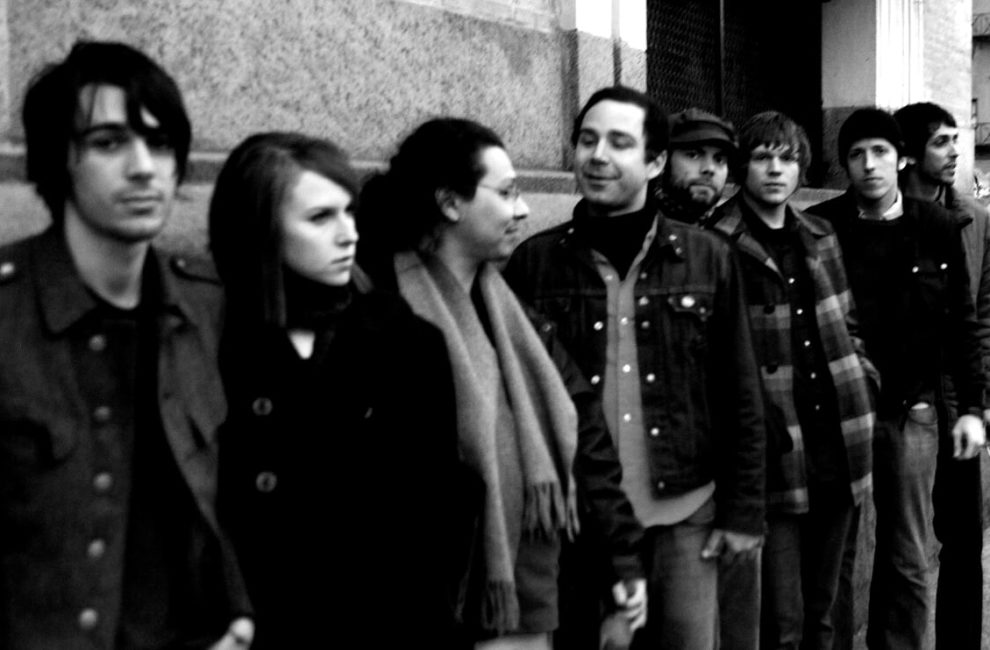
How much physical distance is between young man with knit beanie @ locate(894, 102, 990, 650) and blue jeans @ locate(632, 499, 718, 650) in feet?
6.59

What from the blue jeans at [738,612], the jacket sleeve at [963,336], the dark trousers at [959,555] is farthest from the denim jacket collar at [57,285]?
the dark trousers at [959,555]

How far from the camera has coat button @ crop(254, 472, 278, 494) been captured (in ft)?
A: 8.48

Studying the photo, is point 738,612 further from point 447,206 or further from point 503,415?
point 447,206

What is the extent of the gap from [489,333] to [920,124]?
11.4ft

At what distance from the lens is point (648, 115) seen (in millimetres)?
3898

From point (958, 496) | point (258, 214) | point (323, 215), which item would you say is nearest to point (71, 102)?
point (258, 214)

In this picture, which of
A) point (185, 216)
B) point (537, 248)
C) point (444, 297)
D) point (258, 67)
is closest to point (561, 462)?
point (444, 297)

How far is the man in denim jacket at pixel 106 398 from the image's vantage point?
7.48ft

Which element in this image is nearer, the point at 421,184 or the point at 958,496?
the point at 421,184

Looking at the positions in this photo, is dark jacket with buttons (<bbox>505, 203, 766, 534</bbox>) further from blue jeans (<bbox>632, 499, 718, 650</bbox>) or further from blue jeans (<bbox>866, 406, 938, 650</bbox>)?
blue jeans (<bbox>866, 406, 938, 650</bbox>)

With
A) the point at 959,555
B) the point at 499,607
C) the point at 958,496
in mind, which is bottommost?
the point at 959,555

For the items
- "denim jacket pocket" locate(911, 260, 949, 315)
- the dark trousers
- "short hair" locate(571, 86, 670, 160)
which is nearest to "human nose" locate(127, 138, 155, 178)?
"short hair" locate(571, 86, 670, 160)

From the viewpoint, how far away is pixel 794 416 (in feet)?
14.5

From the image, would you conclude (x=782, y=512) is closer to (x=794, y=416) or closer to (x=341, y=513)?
(x=794, y=416)
